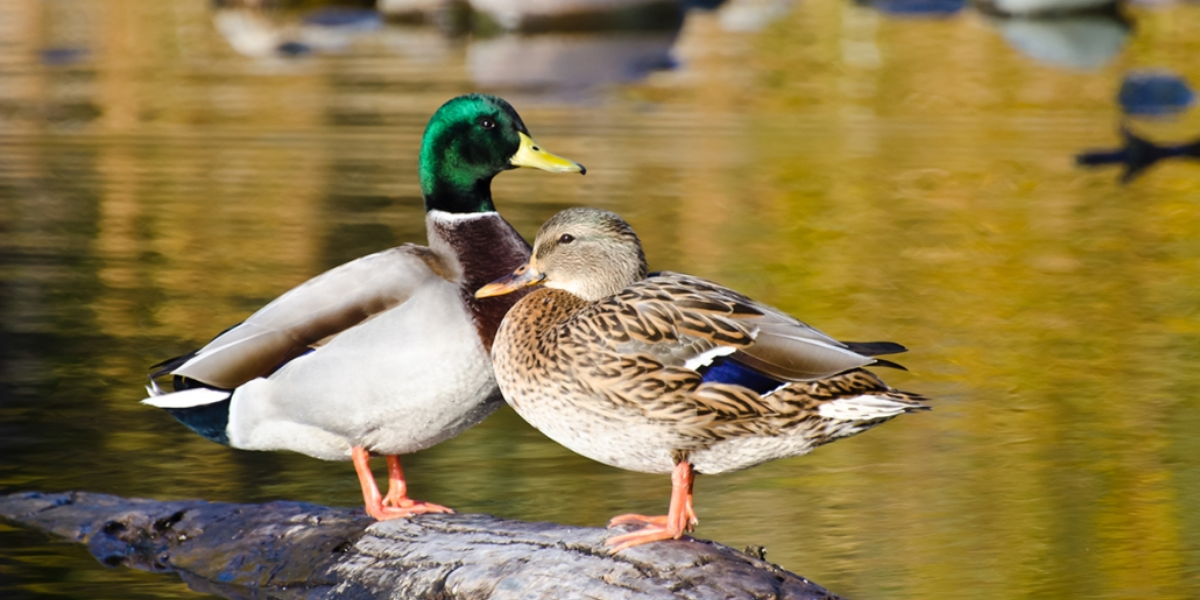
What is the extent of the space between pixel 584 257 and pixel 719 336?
22.4 inches

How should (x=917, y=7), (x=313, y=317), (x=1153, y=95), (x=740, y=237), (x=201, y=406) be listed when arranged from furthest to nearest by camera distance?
(x=917, y=7), (x=1153, y=95), (x=740, y=237), (x=201, y=406), (x=313, y=317)

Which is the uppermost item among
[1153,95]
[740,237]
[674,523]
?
[674,523]

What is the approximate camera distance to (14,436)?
6.61m

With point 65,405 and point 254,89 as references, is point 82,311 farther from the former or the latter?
point 254,89

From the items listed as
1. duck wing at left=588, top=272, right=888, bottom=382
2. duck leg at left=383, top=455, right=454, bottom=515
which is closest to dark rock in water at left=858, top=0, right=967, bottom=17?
duck leg at left=383, top=455, right=454, bottom=515

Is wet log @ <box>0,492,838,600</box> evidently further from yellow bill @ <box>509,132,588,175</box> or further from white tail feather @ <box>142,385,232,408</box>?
yellow bill @ <box>509,132,588,175</box>

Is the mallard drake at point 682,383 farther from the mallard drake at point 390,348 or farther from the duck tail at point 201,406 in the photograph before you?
the duck tail at point 201,406

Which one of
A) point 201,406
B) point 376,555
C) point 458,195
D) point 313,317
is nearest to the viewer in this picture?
point 376,555

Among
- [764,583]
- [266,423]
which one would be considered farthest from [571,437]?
[266,423]

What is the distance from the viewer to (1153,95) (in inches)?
714

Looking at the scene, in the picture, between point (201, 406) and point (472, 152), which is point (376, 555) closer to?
point (201, 406)

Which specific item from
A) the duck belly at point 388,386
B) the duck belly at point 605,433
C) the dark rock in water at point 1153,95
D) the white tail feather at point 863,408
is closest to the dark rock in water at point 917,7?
the dark rock in water at point 1153,95

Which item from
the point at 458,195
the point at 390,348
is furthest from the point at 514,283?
the point at 458,195

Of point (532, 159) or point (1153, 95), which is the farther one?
point (1153, 95)
